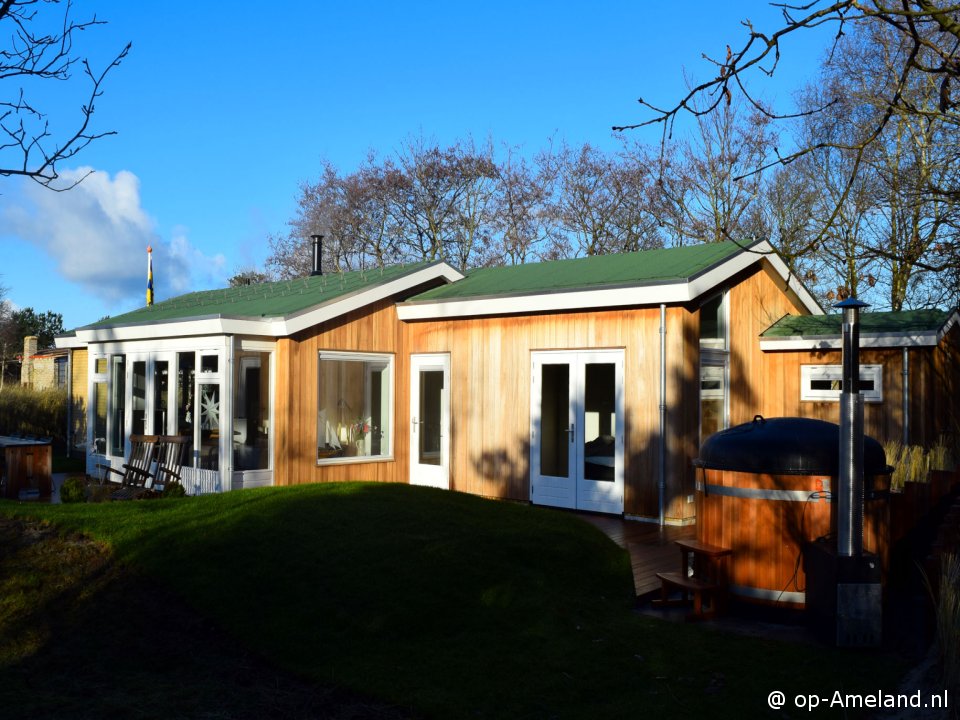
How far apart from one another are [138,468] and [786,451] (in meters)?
8.94

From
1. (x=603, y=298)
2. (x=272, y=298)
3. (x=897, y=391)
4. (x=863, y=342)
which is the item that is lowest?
(x=897, y=391)

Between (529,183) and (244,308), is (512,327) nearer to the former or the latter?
(244,308)

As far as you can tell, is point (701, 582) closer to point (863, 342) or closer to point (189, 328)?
point (863, 342)

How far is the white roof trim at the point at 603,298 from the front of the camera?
34.2 ft

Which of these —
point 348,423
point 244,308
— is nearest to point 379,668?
point 348,423

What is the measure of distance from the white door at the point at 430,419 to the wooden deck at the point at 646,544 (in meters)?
2.96

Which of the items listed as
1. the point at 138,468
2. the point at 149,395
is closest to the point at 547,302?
the point at 138,468

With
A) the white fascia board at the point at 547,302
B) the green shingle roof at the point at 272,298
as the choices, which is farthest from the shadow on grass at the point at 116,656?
the white fascia board at the point at 547,302

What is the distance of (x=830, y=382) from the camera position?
40.6 ft

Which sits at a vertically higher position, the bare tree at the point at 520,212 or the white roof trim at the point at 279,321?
the bare tree at the point at 520,212

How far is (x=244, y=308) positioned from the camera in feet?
44.3

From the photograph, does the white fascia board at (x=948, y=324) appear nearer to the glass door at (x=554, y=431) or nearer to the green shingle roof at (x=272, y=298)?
the glass door at (x=554, y=431)

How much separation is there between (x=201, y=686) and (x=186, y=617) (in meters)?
1.13

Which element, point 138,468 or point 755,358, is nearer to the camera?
point 138,468
